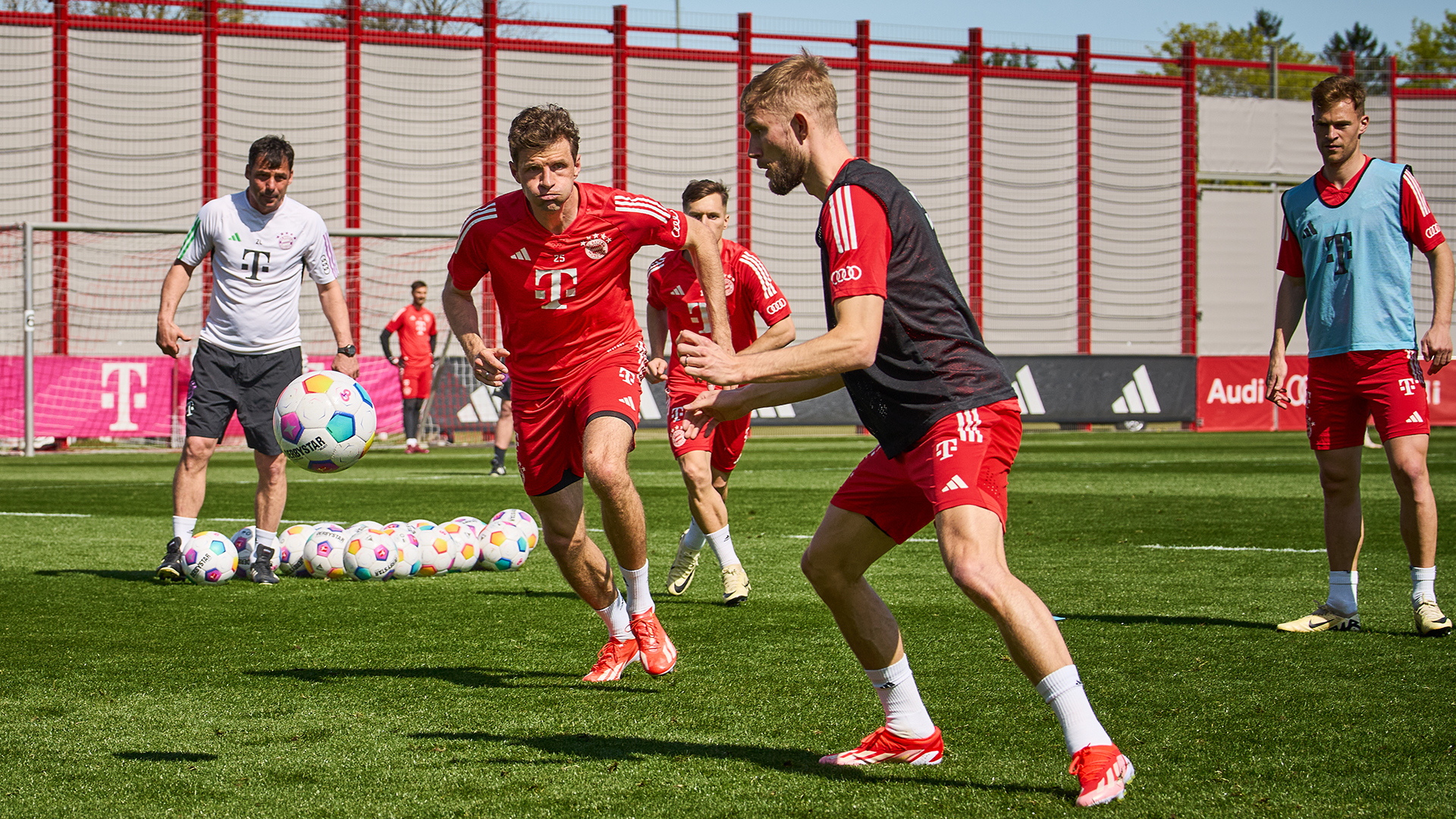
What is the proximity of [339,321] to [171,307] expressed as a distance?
35.3 inches

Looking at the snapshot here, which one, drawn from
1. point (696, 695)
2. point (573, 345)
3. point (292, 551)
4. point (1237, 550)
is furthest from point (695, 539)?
point (1237, 550)

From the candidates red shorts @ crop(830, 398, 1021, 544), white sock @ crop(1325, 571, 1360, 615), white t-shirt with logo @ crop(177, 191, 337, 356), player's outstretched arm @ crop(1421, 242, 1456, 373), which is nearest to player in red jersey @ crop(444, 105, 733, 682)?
red shorts @ crop(830, 398, 1021, 544)

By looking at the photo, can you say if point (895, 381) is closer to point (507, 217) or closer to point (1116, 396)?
point (507, 217)

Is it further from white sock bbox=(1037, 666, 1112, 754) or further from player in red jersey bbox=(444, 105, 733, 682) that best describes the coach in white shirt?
white sock bbox=(1037, 666, 1112, 754)

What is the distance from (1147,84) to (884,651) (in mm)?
33579

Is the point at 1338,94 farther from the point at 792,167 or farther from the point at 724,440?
the point at 724,440

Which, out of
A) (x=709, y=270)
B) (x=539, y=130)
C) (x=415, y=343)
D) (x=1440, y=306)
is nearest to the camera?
(x=539, y=130)

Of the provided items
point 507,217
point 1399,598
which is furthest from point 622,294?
point 1399,598

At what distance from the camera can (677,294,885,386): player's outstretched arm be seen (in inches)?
121

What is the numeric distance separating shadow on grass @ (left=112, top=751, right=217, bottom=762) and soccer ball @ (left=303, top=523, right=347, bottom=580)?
3.67 metres

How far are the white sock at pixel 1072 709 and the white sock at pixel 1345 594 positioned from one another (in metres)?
2.89

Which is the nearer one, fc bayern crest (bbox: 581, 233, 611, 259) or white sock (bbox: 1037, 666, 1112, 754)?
white sock (bbox: 1037, 666, 1112, 754)

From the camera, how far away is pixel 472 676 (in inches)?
187

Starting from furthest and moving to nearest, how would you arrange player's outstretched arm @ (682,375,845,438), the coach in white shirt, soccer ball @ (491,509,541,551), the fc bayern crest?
soccer ball @ (491,509,541,551) < the coach in white shirt < the fc bayern crest < player's outstretched arm @ (682,375,845,438)
